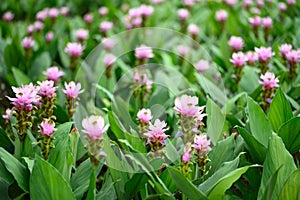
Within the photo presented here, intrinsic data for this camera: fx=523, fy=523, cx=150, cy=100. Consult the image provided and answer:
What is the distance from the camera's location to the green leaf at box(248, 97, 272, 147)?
6.59 feet

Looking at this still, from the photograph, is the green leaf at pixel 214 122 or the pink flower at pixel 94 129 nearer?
the pink flower at pixel 94 129

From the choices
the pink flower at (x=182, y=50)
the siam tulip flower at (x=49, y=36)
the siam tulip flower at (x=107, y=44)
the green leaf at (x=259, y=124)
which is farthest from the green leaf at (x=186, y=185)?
the siam tulip flower at (x=49, y=36)

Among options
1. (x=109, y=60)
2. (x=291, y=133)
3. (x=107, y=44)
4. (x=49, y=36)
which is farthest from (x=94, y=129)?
(x=49, y=36)

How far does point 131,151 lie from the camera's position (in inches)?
72.4

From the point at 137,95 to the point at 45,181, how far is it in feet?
3.50

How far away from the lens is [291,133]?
1.99 metres

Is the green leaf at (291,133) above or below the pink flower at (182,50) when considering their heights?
above

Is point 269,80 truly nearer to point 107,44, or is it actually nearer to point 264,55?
point 264,55

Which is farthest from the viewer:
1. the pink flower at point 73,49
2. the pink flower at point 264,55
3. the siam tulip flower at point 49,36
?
the siam tulip flower at point 49,36

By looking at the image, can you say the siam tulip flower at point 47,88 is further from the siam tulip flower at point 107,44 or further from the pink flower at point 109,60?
the siam tulip flower at point 107,44

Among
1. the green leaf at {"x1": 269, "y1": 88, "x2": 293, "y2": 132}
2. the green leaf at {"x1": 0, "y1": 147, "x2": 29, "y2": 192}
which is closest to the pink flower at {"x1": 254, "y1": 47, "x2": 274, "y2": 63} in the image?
the green leaf at {"x1": 269, "y1": 88, "x2": 293, "y2": 132}

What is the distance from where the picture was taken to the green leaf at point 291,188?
164cm

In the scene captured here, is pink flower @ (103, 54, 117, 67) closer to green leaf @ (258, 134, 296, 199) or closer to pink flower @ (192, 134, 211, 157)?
pink flower @ (192, 134, 211, 157)

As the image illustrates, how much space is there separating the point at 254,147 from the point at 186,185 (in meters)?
0.42
